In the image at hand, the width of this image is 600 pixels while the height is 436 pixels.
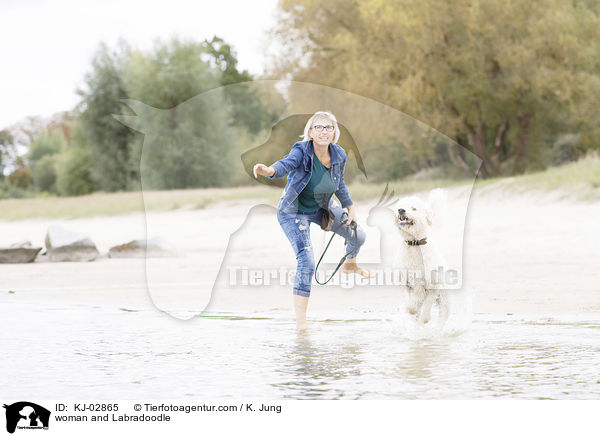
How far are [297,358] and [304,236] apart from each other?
97cm

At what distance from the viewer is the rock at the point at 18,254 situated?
48.5ft

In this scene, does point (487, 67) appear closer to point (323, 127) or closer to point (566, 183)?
point (566, 183)

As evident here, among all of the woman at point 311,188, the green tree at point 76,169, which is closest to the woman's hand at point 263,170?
the woman at point 311,188

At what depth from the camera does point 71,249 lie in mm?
14648

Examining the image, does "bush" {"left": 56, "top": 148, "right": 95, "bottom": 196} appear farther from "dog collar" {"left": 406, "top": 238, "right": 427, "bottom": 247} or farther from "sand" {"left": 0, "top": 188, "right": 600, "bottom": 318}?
"dog collar" {"left": 406, "top": 238, "right": 427, "bottom": 247}

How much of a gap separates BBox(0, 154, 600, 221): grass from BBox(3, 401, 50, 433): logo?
122 inches

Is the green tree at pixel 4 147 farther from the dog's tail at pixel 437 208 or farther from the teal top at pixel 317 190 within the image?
the dog's tail at pixel 437 208

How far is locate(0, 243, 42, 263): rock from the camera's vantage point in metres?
14.8

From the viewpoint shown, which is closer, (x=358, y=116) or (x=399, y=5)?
(x=358, y=116)

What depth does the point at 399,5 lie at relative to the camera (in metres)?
26.0

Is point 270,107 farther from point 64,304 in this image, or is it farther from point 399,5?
point 399,5

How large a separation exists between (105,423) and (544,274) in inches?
284

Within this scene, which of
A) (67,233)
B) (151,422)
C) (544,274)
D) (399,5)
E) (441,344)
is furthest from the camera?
(399,5)

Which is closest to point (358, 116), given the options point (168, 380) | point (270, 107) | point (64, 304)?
point (270, 107)
